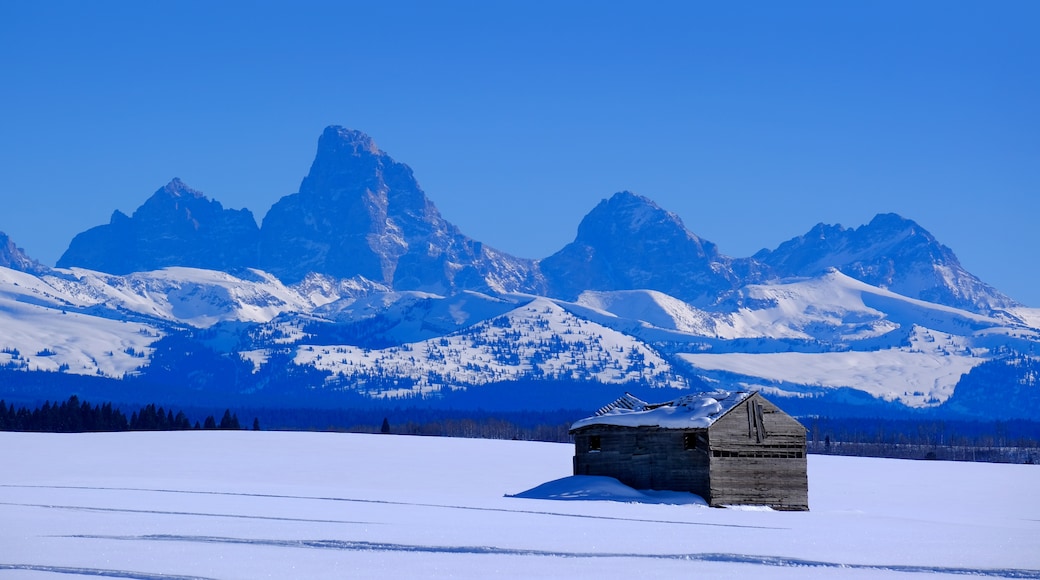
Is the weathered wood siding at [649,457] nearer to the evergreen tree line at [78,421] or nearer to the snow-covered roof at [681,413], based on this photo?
the snow-covered roof at [681,413]

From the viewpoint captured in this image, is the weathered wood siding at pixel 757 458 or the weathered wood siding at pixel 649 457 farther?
the weathered wood siding at pixel 649 457

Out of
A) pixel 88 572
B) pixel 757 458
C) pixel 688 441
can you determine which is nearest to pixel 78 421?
pixel 688 441

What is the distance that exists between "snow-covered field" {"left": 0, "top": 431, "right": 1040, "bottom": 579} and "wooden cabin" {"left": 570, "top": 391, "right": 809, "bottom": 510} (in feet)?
5.43

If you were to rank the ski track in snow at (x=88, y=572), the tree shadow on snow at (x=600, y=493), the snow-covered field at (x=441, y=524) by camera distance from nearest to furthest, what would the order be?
1. the ski track in snow at (x=88, y=572)
2. the snow-covered field at (x=441, y=524)
3. the tree shadow on snow at (x=600, y=493)

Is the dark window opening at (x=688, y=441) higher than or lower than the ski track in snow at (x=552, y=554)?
higher

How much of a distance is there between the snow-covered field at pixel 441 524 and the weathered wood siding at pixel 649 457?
4.52 feet

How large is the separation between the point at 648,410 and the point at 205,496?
77.6ft

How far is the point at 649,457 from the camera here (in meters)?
75.5

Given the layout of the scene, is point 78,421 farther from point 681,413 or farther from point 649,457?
point 681,413

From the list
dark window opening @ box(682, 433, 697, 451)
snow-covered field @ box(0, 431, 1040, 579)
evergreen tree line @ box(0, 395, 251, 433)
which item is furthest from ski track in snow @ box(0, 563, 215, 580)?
evergreen tree line @ box(0, 395, 251, 433)

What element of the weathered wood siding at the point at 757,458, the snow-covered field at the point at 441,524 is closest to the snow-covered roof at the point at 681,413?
the weathered wood siding at the point at 757,458

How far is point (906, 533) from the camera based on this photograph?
53469 millimetres

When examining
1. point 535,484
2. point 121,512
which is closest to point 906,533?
point 121,512

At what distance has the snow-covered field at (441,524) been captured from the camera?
128ft
